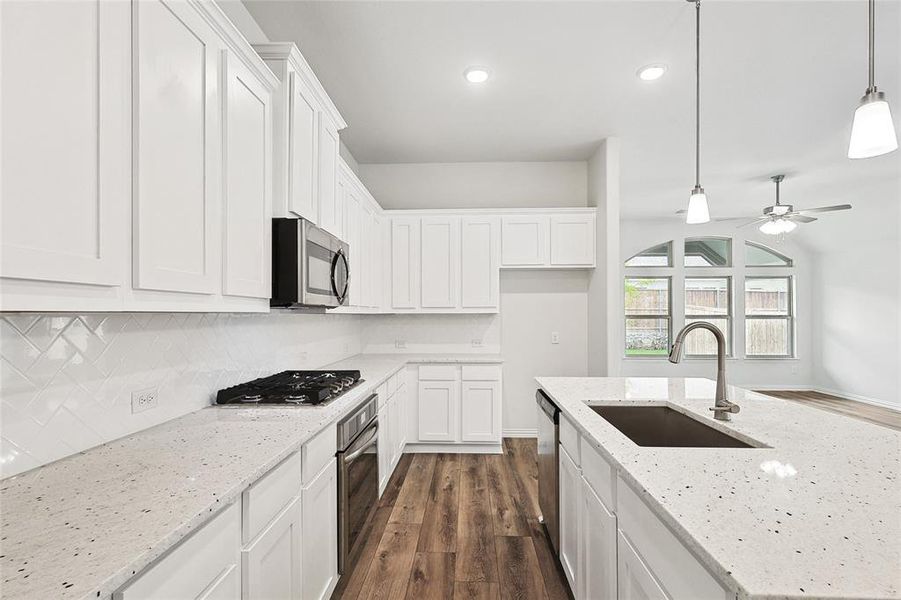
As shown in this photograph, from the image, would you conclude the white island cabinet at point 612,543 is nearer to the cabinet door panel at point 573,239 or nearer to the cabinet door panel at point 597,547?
the cabinet door panel at point 597,547

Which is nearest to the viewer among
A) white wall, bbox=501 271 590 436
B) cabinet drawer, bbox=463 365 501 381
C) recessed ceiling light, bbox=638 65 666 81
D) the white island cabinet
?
the white island cabinet

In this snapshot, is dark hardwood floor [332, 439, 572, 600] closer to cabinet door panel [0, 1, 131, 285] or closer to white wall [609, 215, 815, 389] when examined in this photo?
cabinet door panel [0, 1, 131, 285]

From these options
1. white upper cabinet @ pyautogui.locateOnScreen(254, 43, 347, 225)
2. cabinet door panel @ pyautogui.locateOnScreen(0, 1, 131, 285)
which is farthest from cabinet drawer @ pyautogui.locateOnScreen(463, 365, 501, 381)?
cabinet door panel @ pyautogui.locateOnScreen(0, 1, 131, 285)

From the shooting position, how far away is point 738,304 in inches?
290

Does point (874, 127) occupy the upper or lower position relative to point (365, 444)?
upper

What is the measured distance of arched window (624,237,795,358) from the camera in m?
7.37

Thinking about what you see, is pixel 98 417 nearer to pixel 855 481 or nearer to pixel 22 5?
pixel 22 5

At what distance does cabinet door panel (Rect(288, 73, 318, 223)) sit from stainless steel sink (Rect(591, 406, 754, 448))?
1.74 metres

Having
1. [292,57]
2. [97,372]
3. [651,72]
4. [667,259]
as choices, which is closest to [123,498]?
[97,372]

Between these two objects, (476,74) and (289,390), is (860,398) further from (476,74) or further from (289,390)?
(289,390)

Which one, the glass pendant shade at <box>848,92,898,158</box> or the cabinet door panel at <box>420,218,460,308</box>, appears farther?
the cabinet door panel at <box>420,218,460,308</box>

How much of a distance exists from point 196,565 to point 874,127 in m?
2.31

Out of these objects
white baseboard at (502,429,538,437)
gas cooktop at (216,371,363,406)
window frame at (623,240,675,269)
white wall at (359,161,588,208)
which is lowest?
white baseboard at (502,429,538,437)

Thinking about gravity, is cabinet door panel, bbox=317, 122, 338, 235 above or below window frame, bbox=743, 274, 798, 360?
above
